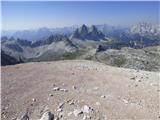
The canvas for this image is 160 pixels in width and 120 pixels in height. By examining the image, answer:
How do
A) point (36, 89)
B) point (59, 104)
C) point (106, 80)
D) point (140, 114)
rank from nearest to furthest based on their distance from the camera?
point (140, 114) → point (59, 104) → point (36, 89) → point (106, 80)

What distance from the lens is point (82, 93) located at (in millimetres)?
19031

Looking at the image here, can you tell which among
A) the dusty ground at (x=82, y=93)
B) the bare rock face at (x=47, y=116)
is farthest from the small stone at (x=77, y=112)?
the bare rock face at (x=47, y=116)

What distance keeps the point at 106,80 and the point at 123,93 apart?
294 centimetres

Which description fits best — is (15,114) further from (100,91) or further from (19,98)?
(100,91)

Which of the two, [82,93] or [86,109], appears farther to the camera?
[82,93]

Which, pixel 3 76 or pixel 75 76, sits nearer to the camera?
pixel 75 76

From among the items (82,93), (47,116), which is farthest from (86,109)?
(82,93)

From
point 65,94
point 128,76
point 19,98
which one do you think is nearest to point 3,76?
point 19,98

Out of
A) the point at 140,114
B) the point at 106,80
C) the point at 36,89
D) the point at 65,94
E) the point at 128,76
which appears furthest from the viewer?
the point at 128,76

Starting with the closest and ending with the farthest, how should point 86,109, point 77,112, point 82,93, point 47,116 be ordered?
1. point 47,116
2. point 77,112
3. point 86,109
4. point 82,93

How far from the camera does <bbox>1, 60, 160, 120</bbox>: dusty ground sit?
1675 centimetres

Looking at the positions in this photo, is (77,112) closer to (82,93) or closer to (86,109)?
(86,109)

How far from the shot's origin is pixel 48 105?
1759 centimetres

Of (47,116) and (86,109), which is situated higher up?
(86,109)
